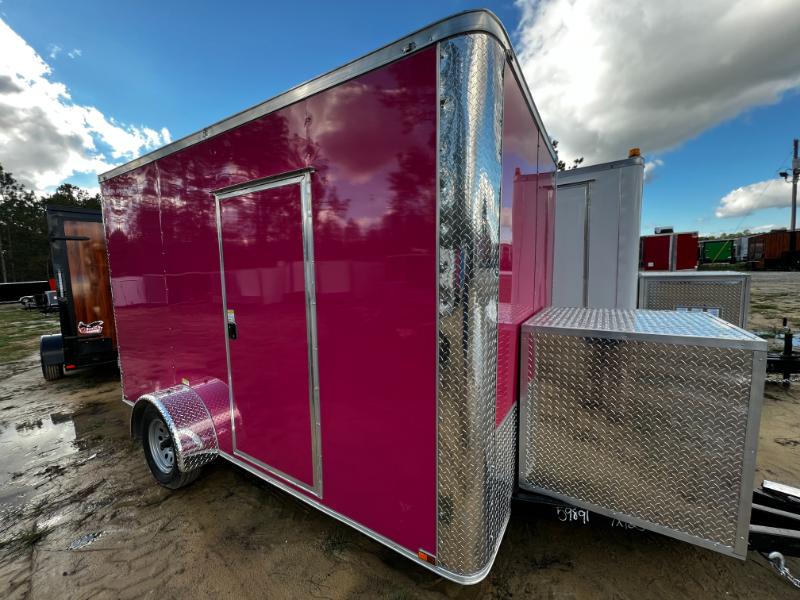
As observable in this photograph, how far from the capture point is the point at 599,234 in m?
3.99

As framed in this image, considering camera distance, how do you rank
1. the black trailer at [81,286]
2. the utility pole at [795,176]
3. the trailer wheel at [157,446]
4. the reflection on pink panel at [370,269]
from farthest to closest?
the utility pole at [795,176], the black trailer at [81,286], the trailer wheel at [157,446], the reflection on pink panel at [370,269]

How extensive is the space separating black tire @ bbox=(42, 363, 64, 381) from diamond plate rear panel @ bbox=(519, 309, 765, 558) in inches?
331

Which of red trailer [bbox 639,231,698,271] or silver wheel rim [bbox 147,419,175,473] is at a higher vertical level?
red trailer [bbox 639,231,698,271]

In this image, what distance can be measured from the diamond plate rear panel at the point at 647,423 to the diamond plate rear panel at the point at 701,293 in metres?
3.01

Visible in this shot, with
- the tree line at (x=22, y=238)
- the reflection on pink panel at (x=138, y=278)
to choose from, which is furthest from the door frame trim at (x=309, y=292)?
the tree line at (x=22, y=238)

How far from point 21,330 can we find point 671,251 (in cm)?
2075

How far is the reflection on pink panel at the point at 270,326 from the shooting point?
2307 mm

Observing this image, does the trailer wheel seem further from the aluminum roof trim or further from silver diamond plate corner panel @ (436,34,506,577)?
silver diamond plate corner panel @ (436,34,506,577)

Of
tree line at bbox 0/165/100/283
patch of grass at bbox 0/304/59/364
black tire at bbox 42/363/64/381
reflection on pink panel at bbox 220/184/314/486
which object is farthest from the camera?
tree line at bbox 0/165/100/283

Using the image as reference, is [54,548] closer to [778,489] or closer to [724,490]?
[724,490]

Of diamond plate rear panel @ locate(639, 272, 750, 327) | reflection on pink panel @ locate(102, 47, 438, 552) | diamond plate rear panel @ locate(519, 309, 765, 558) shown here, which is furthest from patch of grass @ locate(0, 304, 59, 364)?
diamond plate rear panel @ locate(639, 272, 750, 327)

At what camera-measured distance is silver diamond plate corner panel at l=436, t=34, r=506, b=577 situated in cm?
157

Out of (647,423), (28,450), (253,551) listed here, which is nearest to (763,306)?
(647,423)

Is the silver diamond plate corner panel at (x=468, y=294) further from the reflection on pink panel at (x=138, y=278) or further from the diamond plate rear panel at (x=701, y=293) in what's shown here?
the diamond plate rear panel at (x=701, y=293)
